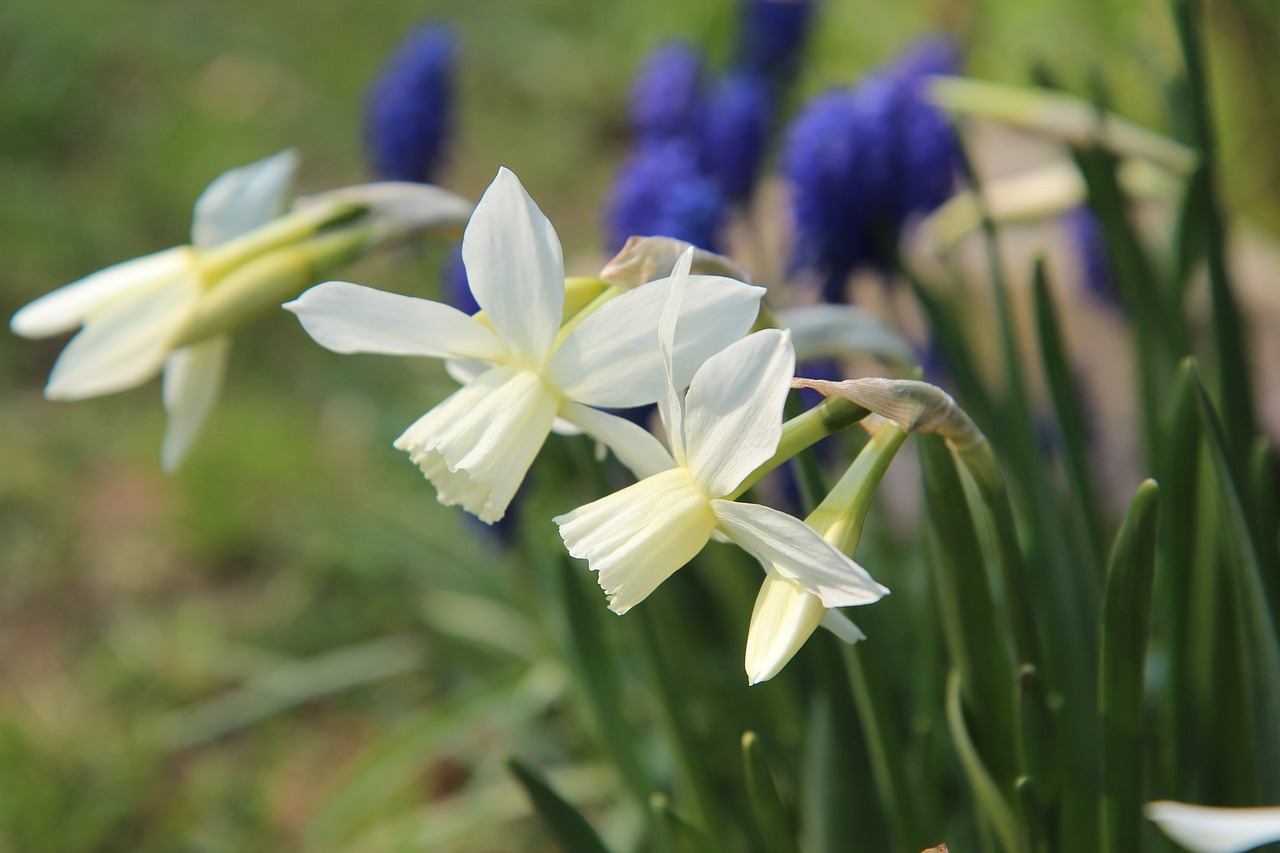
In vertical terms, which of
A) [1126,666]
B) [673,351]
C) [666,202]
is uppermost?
[666,202]

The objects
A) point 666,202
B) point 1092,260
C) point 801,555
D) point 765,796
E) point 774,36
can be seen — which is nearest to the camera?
point 801,555

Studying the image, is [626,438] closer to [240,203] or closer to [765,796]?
[765,796]

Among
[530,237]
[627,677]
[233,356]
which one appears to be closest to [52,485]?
[233,356]

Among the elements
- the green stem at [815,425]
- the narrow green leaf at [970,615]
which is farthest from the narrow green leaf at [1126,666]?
the green stem at [815,425]

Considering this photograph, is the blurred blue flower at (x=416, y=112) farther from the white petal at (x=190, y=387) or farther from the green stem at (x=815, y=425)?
the green stem at (x=815, y=425)

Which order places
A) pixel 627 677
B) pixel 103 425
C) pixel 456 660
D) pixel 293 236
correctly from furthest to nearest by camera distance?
pixel 103 425, pixel 456 660, pixel 627 677, pixel 293 236

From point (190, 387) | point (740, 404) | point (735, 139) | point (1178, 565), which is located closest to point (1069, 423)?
point (1178, 565)

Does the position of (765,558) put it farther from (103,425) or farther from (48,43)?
(48,43)
